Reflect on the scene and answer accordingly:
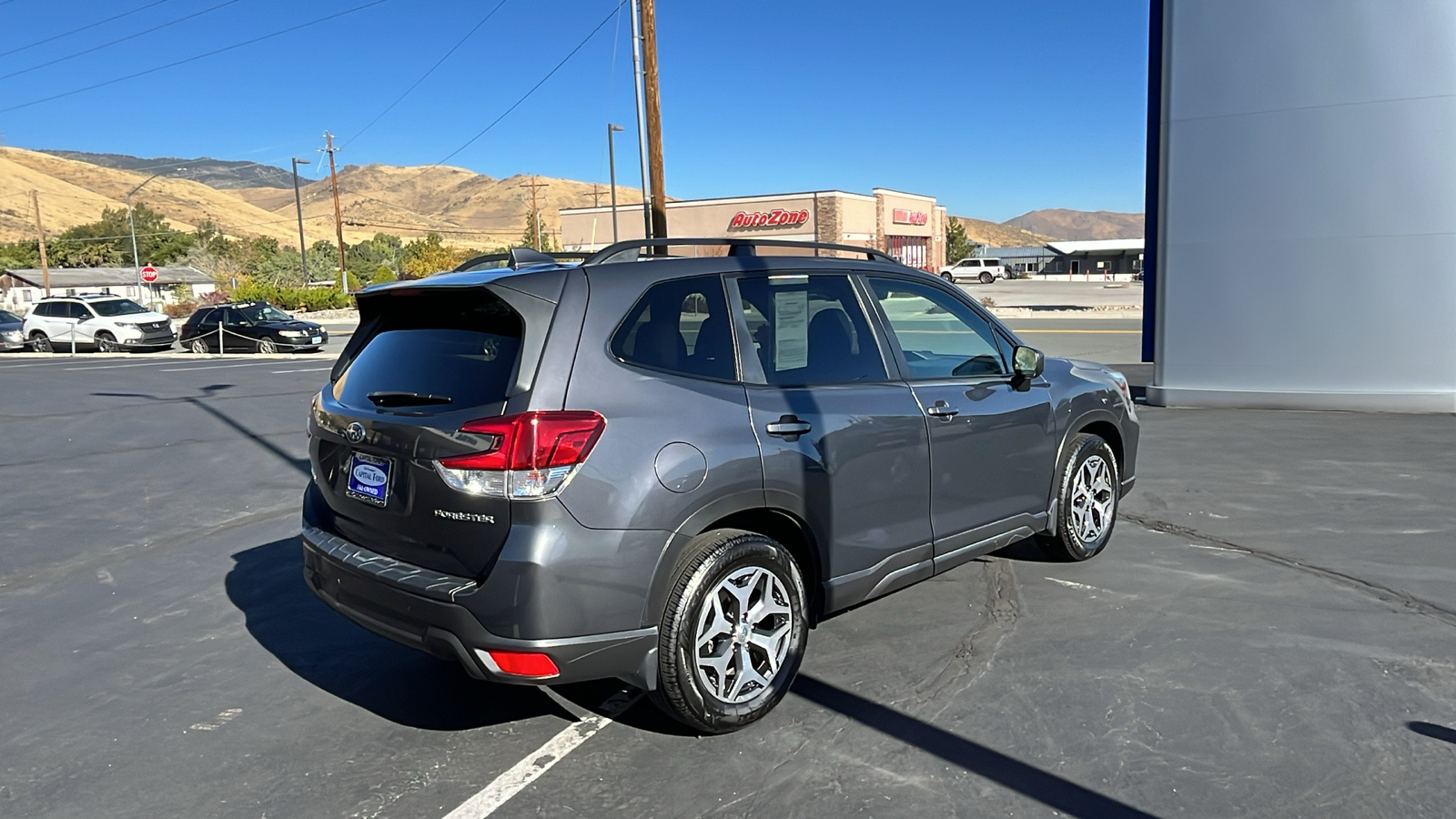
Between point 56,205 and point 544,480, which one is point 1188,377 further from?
point 56,205

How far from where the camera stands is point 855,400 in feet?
14.1

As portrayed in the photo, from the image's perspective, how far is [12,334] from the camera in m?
33.2

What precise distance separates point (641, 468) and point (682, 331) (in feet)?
2.18

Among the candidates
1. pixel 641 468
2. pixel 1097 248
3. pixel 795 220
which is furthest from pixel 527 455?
pixel 1097 248

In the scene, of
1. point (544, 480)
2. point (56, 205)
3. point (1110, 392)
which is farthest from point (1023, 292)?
point (56, 205)

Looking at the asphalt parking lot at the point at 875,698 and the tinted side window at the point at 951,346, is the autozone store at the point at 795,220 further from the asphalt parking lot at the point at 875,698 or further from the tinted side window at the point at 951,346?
the tinted side window at the point at 951,346

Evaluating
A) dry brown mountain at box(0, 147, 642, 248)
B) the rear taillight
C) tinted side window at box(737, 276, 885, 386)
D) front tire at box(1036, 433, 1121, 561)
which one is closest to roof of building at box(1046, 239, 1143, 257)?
dry brown mountain at box(0, 147, 642, 248)

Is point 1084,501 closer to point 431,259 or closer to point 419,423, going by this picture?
point 419,423

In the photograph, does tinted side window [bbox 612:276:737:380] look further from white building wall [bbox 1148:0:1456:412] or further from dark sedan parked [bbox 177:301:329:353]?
dark sedan parked [bbox 177:301:329:353]

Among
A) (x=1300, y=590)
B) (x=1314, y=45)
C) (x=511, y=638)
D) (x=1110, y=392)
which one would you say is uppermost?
(x=1314, y=45)

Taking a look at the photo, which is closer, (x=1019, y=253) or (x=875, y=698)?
(x=875, y=698)

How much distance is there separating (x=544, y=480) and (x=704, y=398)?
73cm

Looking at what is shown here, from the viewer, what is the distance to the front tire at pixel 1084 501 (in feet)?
18.4

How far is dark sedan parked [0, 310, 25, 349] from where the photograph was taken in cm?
3300
